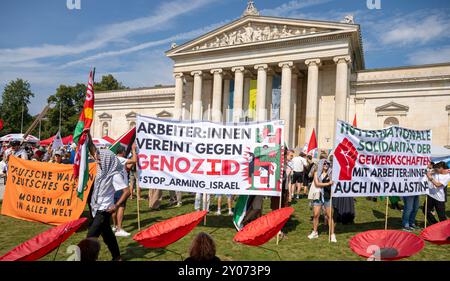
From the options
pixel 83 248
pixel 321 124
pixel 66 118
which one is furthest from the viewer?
pixel 66 118

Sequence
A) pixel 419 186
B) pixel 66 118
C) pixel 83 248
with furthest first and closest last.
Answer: pixel 66 118 < pixel 419 186 < pixel 83 248

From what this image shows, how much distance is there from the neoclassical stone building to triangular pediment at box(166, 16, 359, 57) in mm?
95

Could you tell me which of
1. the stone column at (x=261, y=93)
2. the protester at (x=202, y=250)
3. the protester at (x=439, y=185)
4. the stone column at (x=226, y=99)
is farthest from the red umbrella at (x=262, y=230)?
the stone column at (x=226, y=99)

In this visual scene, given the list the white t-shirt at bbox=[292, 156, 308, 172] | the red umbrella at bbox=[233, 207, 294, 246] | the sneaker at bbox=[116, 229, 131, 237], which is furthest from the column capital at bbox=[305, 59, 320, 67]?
the red umbrella at bbox=[233, 207, 294, 246]

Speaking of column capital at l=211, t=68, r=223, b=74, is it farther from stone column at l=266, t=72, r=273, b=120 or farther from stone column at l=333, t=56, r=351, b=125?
stone column at l=333, t=56, r=351, b=125

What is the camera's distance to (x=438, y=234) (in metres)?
4.64

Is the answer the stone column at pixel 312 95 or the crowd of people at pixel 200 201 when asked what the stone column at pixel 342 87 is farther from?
the crowd of people at pixel 200 201

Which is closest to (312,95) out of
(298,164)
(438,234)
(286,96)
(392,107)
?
(286,96)

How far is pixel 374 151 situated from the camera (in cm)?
741

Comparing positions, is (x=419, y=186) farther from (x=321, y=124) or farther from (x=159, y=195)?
(x=321, y=124)

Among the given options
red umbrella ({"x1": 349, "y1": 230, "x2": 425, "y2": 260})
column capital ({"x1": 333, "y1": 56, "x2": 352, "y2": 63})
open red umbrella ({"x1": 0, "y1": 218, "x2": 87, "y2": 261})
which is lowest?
open red umbrella ({"x1": 0, "y1": 218, "x2": 87, "y2": 261})

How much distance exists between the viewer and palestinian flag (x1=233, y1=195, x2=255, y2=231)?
7.80 meters
